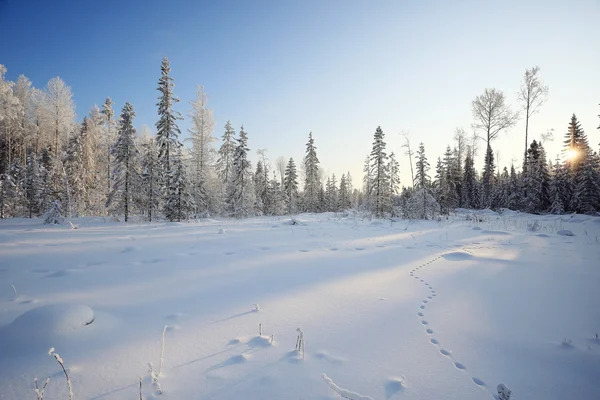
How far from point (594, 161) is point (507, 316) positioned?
28411 millimetres

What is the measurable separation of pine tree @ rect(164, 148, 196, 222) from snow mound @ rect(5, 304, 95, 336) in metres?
14.6

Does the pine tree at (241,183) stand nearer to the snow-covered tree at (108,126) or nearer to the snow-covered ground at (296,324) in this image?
the snow-covered tree at (108,126)

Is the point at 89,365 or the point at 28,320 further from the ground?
the point at 28,320

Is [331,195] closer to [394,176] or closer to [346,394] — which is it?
[394,176]

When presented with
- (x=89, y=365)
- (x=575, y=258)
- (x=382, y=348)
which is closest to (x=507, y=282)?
(x=575, y=258)

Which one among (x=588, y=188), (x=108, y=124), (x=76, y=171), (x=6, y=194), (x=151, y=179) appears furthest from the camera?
(x=108, y=124)

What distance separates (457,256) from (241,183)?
67.6 feet

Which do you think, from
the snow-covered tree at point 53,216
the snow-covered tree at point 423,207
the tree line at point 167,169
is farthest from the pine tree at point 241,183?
the snow-covered tree at point 423,207

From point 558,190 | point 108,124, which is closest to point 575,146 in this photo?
point 558,190

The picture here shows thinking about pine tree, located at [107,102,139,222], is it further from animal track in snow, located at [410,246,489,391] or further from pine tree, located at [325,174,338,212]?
pine tree, located at [325,174,338,212]

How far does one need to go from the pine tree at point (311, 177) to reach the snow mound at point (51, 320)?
3479 cm

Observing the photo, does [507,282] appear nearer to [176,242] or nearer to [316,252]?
[316,252]

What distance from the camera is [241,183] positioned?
24.1 meters

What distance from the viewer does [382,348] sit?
2516 millimetres
